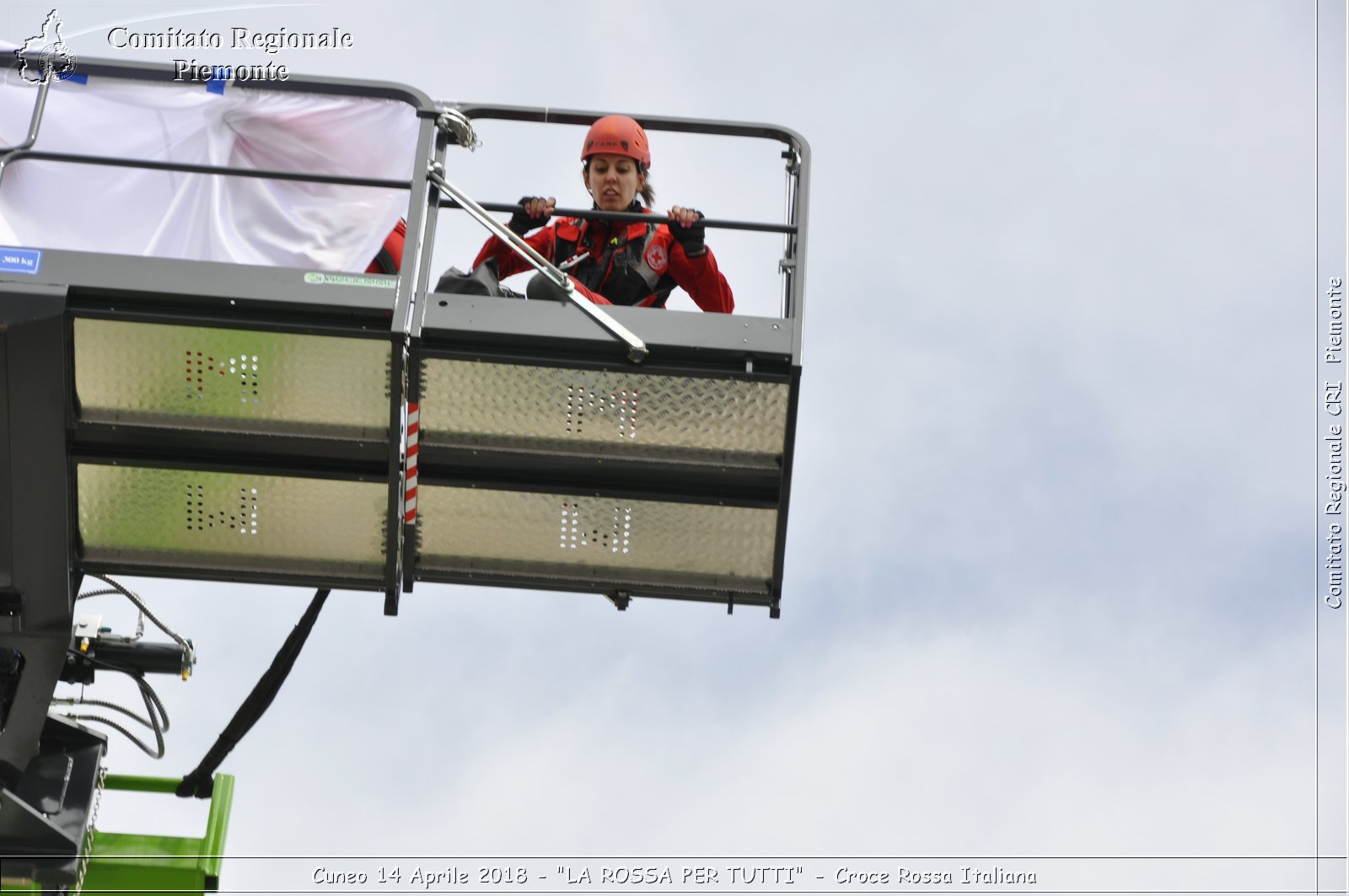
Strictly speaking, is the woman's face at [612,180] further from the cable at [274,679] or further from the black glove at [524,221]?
the cable at [274,679]

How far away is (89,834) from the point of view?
33.4 feet

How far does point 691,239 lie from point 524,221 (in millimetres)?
885

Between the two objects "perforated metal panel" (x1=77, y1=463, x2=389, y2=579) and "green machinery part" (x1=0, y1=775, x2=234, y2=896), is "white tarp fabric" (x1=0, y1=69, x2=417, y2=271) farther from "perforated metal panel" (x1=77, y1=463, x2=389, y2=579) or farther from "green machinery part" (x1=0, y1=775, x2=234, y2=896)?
"green machinery part" (x1=0, y1=775, x2=234, y2=896)

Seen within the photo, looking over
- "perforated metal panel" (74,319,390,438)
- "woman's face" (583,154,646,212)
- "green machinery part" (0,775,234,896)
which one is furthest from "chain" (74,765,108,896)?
"woman's face" (583,154,646,212)

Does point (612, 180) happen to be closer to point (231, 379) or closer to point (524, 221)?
point (524, 221)

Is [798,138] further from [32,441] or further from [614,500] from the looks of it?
[32,441]

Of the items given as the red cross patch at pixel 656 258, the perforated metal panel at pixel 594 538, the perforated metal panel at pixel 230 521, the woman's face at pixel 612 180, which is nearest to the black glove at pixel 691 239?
the red cross patch at pixel 656 258

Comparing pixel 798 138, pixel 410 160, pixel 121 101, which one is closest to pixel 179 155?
pixel 121 101

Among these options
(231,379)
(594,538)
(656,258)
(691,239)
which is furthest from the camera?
(656,258)

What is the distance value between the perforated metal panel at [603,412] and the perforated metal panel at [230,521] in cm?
68

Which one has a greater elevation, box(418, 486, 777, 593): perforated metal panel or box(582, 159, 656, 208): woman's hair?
box(582, 159, 656, 208): woman's hair

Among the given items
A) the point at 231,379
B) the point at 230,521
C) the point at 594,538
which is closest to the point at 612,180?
the point at 594,538

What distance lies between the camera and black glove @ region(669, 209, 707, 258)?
9586 millimetres

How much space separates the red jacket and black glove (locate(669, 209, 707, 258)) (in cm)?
10
